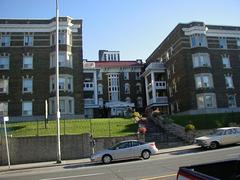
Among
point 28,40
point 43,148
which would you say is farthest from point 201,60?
point 43,148

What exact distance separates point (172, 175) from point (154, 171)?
1714 millimetres

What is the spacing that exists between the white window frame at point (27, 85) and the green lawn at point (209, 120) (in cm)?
2053

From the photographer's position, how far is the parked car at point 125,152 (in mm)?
21297

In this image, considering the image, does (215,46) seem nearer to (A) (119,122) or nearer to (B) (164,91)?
(B) (164,91)

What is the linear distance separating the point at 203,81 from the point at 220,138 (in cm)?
2391

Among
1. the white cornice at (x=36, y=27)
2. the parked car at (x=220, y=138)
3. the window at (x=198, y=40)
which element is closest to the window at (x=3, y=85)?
the white cornice at (x=36, y=27)

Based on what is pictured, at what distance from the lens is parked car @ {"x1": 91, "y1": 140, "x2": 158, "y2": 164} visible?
69.9 feet

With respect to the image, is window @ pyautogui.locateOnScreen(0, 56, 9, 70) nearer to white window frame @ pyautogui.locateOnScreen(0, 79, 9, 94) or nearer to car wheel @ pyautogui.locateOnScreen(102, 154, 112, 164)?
white window frame @ pyautogui.locateOnScreen(0, 79, 9, 94)

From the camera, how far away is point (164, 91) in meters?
56.9

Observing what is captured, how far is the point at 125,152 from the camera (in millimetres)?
21812

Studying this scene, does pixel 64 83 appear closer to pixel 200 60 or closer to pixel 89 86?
pixel 89 86

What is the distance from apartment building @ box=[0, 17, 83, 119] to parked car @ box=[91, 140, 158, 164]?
72.2 feet

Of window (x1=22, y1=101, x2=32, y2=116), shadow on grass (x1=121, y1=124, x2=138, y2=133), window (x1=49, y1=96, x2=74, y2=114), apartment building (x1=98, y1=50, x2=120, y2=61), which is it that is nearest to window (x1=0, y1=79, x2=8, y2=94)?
window (x1=22, y1=101, x2=32, y2=116)

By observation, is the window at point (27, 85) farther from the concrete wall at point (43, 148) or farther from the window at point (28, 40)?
the concrete wall at point (43, 148)
